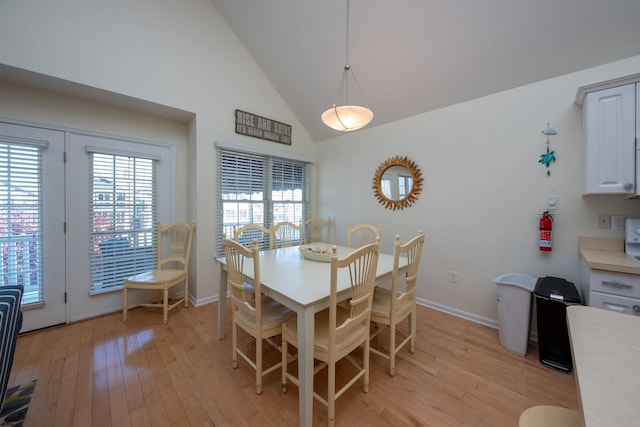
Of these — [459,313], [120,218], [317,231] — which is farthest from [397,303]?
[120,218]

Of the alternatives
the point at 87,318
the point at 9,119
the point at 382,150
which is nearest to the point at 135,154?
the point at 9,119

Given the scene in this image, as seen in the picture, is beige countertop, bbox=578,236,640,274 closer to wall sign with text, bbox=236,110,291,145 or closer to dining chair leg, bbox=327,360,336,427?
dining chair leg, bbox=327,360,336,427

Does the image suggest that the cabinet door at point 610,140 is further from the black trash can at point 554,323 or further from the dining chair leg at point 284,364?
the dining chair leg at point 284,364

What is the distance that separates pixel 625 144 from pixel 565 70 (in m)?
0.82

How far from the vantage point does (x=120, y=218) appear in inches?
105

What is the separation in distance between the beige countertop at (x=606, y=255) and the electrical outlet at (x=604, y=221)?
4.1 inches

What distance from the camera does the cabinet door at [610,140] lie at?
1591mm

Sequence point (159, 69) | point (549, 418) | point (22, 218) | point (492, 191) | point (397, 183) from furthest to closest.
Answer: point (397, 183), point (159, 69), point (492, 191), point (22, 218), point (549, 418)

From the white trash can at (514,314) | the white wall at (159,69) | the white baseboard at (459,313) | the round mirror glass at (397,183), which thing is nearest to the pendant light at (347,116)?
the round mirror glass at (397,183)

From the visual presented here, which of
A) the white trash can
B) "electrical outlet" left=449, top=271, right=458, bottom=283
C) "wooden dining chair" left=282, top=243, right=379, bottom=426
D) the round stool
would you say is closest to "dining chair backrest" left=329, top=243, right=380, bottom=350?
"wooden dining chair" left=282, top=243, right=379, bottom=426

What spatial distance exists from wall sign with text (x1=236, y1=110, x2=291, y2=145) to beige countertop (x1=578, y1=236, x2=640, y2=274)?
139 inches

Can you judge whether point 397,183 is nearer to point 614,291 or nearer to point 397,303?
point 397,303

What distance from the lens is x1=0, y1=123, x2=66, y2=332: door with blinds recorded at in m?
2.12

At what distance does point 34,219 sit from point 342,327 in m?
3.05
